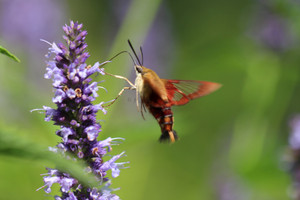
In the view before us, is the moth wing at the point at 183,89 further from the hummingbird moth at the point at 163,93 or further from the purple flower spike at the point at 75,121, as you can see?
the purple flower spike at the point at 75,121

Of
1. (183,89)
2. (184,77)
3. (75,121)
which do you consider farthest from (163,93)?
(184,77)

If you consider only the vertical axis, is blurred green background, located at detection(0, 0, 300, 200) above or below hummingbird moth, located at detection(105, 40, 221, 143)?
above

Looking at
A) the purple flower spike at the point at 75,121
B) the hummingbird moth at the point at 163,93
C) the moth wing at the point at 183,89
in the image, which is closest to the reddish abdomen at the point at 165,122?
the hummingbird moth at the point at 163,93

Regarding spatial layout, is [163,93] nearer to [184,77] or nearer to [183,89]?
[183,89]

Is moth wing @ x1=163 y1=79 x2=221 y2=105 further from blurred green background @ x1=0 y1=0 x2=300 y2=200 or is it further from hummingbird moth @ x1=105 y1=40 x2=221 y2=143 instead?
blurred green background @ x1=0 y1=0 x2=300 y2=200

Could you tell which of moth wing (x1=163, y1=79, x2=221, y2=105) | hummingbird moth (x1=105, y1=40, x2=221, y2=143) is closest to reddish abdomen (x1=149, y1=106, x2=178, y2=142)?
hummingbird moth (x1=105, y1=40, x2=221, y2=143)

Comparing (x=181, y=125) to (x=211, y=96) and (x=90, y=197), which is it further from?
(x=211, y=96)

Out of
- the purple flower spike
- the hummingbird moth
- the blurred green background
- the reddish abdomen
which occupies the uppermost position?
the blurred green background
